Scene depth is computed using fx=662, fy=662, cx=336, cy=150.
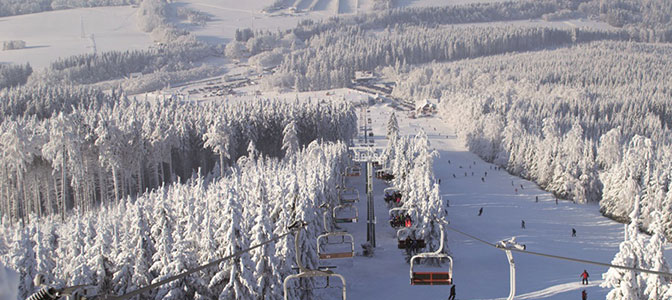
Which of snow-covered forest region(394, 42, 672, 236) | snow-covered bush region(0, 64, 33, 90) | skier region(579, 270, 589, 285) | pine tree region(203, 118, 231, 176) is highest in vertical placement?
pine tree region(203, 118, 231, 176)

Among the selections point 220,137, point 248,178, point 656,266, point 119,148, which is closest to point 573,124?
point 220,137

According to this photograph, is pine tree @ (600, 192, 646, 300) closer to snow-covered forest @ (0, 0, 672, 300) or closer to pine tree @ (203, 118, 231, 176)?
snow-covered forest @ (0, 0, 672, 300)

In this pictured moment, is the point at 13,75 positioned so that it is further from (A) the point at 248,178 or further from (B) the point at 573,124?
(A) the point at 248,178

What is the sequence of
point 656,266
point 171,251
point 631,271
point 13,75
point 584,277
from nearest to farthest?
point 171,251 → point 656,266 → point 631,271 → point 584,277 → point 13,75

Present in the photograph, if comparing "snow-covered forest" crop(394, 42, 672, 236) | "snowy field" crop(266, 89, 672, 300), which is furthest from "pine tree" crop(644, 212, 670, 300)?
"snow-covered forest" crop(394, 42, 672, 236)

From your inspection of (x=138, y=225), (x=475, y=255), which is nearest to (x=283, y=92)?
(x=475, y=255)

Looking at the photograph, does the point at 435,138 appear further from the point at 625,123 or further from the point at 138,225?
the point at 138,225
